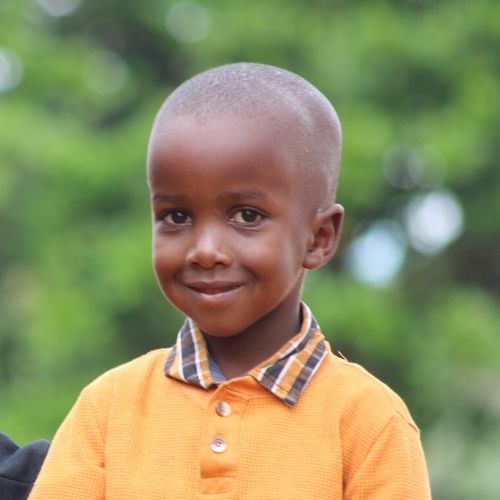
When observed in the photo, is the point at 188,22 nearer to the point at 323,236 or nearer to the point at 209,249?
the point at 323,236

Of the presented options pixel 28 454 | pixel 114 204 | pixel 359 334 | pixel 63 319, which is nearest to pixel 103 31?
pixel 114 204

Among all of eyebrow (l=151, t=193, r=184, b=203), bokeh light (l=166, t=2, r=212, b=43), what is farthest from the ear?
bokeh light (l=166, t=2, r=212, b=43)

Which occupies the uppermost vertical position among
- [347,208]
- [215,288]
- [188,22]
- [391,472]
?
[188,22]

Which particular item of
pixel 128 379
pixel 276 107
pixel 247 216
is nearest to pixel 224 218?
pixel 247 216

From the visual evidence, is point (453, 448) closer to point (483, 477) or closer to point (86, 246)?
point (483, 477)

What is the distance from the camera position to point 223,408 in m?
2.27

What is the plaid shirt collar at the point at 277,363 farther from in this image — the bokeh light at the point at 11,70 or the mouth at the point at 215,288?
the bokeh light at the point at 11,70

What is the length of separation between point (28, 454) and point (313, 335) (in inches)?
23.8

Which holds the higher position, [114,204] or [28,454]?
[114,204]

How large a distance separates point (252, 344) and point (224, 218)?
24 centimetres

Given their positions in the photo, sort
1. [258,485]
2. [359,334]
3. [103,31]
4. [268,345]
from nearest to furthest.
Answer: [258,485] < [268,345] < [359,334] < [103,31]

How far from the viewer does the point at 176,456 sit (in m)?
2.26

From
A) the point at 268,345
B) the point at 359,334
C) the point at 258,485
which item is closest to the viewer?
the point at 258,485

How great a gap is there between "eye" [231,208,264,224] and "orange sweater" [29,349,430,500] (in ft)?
0.84
